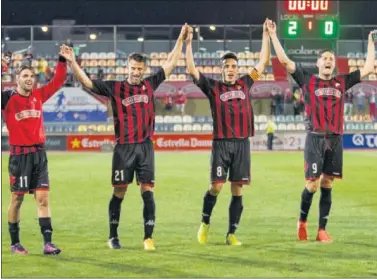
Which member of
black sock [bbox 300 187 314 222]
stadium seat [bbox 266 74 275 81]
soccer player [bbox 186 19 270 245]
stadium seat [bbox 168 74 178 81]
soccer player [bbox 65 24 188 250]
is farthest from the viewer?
stadium seat [bbox 168 74 178 81]

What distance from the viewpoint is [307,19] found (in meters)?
31.9

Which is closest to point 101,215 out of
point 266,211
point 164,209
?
point 164,209

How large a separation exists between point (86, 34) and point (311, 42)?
1604 centimetres

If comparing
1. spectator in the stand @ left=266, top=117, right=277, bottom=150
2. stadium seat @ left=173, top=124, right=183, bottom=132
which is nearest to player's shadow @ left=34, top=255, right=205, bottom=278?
spectator in the stand @ left=266, top=117, right=277, bottom=150

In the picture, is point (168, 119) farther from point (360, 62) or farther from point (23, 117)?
point (23, 117)

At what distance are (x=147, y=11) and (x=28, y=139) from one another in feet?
142

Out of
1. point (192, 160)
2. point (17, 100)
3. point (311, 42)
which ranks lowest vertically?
point (192, 160)

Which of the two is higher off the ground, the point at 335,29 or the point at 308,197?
the point at 335,29

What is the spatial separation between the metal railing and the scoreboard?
12253 mm

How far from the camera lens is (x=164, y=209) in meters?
14.3

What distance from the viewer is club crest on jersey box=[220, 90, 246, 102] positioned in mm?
9695

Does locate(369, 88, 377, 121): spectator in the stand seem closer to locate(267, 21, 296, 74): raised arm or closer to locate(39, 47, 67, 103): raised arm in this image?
locate(267, 21, 296, 74): raised arm

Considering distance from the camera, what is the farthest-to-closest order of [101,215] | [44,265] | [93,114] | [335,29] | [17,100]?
[93,114]
[335,29]
[101,215]
[17,100]
[44,265]

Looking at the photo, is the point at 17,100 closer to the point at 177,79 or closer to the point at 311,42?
the point at 311,42
